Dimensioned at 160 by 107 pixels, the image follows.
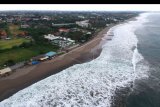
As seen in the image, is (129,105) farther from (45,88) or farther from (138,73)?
(45,88)

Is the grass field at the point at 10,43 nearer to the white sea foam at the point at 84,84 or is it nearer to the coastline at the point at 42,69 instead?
the coastline at the point at 42,69

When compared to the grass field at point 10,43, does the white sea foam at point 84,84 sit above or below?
below

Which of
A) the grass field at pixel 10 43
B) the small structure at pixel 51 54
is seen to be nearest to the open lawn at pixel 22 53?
the small structure at pixel 51 54

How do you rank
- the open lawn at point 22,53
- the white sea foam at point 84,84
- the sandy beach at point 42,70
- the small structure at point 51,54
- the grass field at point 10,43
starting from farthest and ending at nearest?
the grass field at point 10,43
the small structure at point 51,54
the open lawn at point 22,53
the sandy beach at point 42,70
the white sea foam at point 84,84

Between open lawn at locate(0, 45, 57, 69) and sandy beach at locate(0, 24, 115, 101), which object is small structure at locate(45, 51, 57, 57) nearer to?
sandy beach at locate(0, 24, 115, 101)

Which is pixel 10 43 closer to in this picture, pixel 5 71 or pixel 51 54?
pixel 51 54

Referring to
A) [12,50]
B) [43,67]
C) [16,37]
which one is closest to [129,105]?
[43,67]

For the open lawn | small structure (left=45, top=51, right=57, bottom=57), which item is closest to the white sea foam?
small structure (left=45, top=51, right=57, bottom=57)
